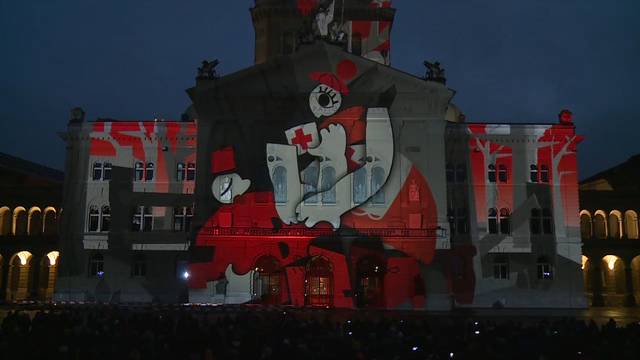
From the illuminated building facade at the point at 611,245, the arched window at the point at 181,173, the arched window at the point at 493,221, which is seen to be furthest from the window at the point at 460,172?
the arched window at the point at 181,173

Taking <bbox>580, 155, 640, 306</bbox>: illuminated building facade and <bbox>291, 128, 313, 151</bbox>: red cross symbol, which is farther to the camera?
<bbox>580, 155, 640, 306</bbox>: illuminated building facade

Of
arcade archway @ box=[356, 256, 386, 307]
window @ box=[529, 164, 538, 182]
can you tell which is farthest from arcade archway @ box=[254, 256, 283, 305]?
window @ box=[529, 164, 538, 182]

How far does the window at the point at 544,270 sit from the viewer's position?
47956 millimetres

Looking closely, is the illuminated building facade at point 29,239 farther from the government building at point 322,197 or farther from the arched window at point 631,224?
the arched window at point 631,224

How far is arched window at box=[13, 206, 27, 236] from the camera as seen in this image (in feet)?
176

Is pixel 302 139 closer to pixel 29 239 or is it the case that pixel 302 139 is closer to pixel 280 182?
pixel 280 182

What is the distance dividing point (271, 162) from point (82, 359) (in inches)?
1178

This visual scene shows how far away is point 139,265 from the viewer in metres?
47.8

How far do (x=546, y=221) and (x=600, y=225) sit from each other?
29.9ft

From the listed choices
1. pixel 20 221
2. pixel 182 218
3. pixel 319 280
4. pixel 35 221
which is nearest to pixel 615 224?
pixel 319 280

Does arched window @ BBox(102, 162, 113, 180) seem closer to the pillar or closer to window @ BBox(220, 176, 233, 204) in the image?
window @ BBox(220, 176, 233, 204)

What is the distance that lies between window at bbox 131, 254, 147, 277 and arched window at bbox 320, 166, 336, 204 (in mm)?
14118

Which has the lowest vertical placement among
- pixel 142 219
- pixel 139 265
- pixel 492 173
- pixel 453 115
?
pixel 139 265

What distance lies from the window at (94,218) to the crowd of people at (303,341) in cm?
2547
